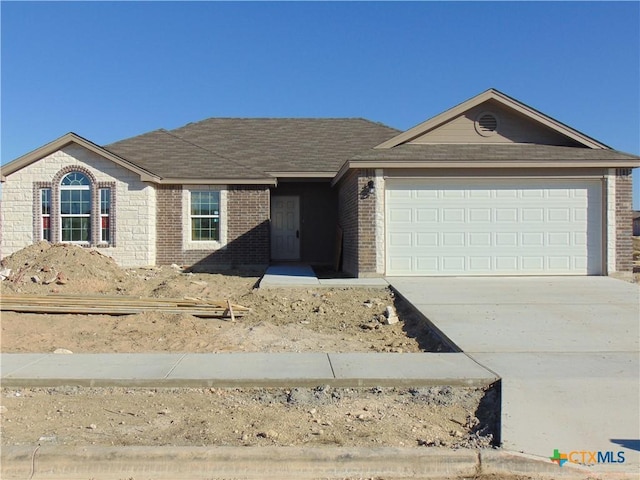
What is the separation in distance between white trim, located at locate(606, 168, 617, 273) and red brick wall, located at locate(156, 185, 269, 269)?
10.1 metres

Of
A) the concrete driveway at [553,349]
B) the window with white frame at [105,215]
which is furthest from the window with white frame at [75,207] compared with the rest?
the concrete driveway at [553,349]

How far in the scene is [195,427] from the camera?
4980 mm

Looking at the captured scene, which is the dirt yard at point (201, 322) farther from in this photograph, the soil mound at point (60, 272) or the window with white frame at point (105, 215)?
the window with white frame at point (105, 215)

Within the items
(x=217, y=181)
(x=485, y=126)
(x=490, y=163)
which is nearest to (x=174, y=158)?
(x=217, y=181)

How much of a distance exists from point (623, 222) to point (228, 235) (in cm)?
1163

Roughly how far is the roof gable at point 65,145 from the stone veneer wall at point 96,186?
172 mm

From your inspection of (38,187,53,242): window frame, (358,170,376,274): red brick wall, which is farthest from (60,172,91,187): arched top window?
(358,170,376,274): red brick wall

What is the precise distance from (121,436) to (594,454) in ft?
Result: 13.5

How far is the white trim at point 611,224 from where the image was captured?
1388 centimetres

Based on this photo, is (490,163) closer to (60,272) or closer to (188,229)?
(188,229)

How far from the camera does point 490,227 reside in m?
14.0

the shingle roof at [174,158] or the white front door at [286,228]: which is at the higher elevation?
the shingle roof at [174,158]

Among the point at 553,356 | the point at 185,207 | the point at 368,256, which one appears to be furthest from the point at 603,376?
the point at 185,207

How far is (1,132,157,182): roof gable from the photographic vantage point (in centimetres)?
1666
